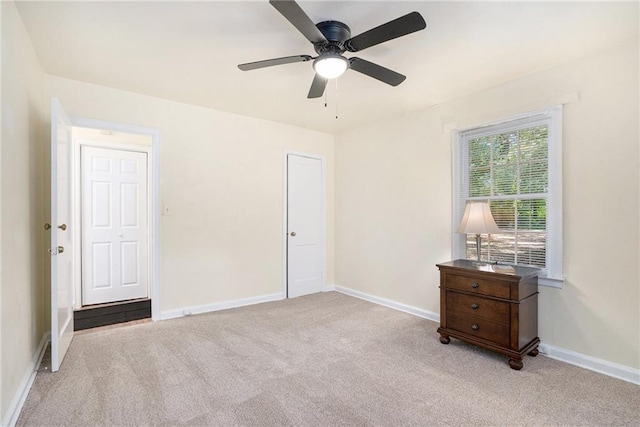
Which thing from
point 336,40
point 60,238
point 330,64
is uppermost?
point 336,40

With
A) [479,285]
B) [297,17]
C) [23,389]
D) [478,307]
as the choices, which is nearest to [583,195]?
[479,285]

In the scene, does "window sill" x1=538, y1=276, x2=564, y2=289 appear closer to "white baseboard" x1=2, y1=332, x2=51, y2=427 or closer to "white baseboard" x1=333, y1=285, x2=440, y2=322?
"white baseboard" x1=333, y1=285, x2=440, y2=322

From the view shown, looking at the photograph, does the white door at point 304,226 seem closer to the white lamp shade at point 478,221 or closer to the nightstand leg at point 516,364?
the white lamp shade at point 478,221

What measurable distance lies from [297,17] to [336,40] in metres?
0.47

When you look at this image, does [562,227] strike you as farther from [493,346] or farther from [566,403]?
[566,403]

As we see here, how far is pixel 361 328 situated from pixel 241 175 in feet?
7.61

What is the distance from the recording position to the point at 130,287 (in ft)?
14.6

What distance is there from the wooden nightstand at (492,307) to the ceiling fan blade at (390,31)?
6.28 feet

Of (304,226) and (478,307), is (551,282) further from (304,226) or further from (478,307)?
(304,226)

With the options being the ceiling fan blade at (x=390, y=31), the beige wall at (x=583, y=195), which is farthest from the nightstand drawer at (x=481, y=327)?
the ceiling fan blade at (x=390, y=31)

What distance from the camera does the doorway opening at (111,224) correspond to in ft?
13.3

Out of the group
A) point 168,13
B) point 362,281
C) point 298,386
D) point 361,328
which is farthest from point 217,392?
point 362,281

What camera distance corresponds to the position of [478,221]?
111 inches

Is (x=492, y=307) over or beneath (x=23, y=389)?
over
